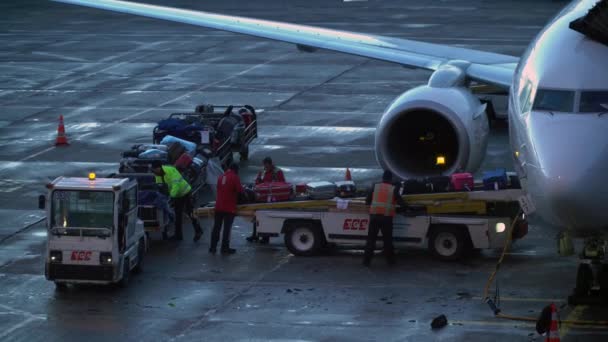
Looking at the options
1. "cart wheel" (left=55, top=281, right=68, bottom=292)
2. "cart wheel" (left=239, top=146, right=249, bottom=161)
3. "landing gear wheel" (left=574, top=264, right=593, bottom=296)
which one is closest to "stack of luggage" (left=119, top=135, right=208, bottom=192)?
"cart wheel" (left=239, top=146, right=249, bottom=161)

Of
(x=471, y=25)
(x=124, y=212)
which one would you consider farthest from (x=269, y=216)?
(x=471, y=25)

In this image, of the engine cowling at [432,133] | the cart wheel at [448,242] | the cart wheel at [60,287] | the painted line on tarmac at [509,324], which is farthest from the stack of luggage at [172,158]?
the painted line on tarmac at [509,324]

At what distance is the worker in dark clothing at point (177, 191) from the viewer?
20094mm

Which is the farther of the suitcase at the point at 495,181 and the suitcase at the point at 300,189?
the suitcase at the point at 300,189

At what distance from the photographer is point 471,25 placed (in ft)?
171

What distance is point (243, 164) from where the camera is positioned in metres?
26.2

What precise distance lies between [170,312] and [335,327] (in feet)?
7.61

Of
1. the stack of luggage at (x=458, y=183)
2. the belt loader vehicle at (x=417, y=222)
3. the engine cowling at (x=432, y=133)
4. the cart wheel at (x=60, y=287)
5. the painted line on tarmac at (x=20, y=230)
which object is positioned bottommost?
the cart wheel at (x=60, y=287)

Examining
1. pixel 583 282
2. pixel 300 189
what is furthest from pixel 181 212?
pixel 583 282

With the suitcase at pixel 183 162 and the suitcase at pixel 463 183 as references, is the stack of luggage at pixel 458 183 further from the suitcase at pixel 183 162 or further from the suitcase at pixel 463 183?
the suitcase at pixel 183 162

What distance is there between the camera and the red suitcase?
19922mm

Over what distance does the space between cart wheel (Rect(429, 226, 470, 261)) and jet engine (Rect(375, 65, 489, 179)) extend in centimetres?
179

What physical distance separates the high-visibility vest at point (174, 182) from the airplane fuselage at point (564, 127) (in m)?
6.30

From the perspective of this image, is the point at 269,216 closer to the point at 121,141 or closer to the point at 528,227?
the point at 528,227
